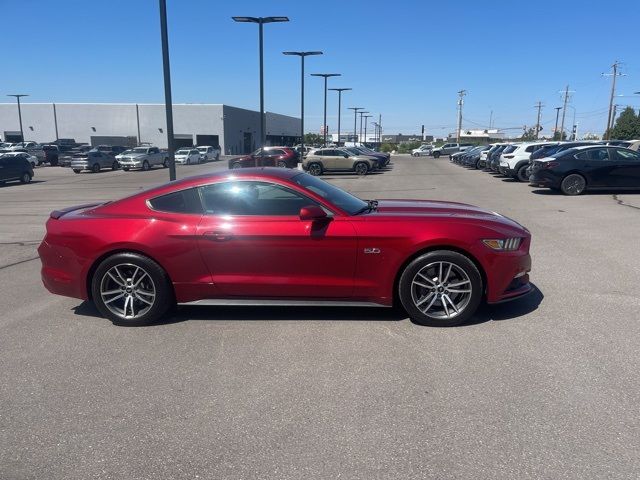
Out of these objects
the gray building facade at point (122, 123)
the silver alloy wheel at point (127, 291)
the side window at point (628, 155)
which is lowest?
the silver alloy wheel at point (127, 291)

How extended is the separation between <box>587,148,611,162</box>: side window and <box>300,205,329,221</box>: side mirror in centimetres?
1389

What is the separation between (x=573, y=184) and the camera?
15758mm

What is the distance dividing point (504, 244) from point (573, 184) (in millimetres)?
12682

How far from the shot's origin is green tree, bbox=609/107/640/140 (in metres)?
85.2

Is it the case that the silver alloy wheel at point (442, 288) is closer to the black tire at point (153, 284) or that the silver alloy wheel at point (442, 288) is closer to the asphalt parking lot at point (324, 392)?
the asphalt parking lot at point (324, 392)

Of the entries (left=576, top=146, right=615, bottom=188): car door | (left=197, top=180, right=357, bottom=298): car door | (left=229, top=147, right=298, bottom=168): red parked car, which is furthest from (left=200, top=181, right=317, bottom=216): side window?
(left=229, top=147, right=298, bottom=168): red parked car

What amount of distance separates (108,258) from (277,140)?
108582 mm

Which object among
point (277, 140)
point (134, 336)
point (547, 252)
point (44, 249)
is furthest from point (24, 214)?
point (277, 140)

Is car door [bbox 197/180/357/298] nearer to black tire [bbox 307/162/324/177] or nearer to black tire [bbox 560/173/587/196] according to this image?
black tire [bbox 560/173/587/196]

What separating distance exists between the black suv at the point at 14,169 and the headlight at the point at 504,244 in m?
26.3

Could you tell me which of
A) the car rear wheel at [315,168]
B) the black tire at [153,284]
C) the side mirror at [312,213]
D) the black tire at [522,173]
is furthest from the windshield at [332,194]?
the car rear wheel at [315,168]

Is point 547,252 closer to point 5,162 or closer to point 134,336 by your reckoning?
point 134,336

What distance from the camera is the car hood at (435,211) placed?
16.4 feet

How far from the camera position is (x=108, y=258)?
4.93 meters
